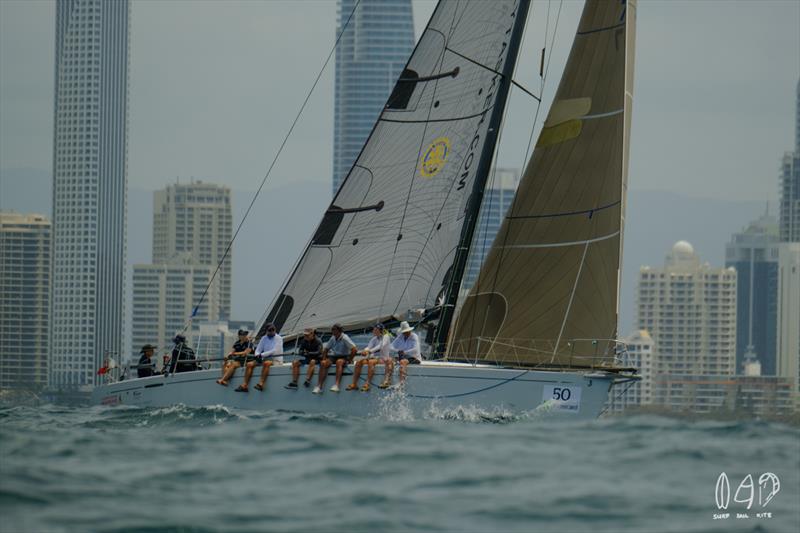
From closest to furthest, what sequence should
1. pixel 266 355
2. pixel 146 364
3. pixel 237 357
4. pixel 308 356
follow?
1. pixel 308 356
2. pixel 266 355
3. pixel 237 357
4. pixel 146 364

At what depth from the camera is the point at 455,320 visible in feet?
74.6

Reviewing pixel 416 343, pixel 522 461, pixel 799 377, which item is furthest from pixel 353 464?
pixel 799 377

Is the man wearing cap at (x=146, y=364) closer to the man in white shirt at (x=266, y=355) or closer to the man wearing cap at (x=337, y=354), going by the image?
the man in white shirt at (x=266, y=355)

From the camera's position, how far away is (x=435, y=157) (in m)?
22.9

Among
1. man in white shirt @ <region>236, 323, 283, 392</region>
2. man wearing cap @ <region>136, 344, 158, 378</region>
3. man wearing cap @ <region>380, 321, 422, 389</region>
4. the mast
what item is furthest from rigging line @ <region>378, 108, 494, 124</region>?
man wearing cap @ <region>136, 344, 158, 378</region>

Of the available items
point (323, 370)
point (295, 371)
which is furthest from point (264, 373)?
point (323, 370)

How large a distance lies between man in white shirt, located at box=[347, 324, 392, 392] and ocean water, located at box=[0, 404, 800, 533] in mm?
2449

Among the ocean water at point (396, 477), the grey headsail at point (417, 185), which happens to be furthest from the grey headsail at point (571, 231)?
the ocean water at point (396, 477)

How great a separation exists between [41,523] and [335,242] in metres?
12.6

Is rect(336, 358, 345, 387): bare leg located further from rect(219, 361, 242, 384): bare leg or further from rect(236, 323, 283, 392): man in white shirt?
rect(219, 361, 242, 384): bare leg

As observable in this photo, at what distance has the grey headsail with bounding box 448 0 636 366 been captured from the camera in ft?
69.9

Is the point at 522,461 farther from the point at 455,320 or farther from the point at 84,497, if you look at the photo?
the point at 455,320

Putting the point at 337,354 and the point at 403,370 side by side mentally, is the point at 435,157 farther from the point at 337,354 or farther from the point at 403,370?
the point at 403,370
